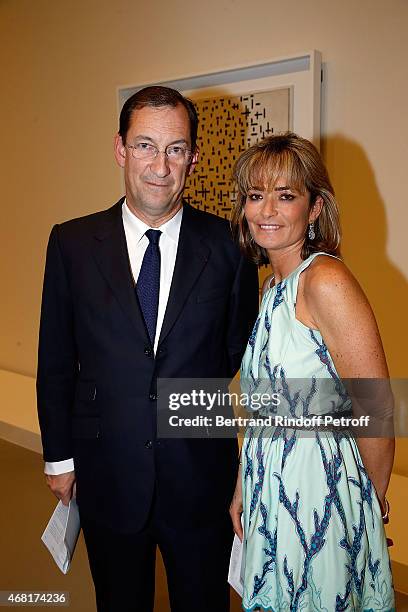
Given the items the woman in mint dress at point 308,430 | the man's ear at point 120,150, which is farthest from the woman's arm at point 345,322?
the man's ear at point 120,150

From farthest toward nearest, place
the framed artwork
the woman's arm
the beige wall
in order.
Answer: the framed artwork → the beige wall → the woman's arm

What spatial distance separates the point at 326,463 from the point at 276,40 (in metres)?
2.11

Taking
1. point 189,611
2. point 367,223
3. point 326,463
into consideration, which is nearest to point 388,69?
point 367,223

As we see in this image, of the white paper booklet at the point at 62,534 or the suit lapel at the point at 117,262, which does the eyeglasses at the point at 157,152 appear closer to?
the suit lapel at the point at 117,262

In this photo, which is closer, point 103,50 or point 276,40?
point 276,40

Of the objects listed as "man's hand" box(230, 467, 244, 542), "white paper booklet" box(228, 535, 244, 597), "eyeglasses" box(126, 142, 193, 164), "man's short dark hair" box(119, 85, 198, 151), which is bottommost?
"white paper booklet" box(228, 535, 244, 597)

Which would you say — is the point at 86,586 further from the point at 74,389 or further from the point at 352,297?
the point at 352,297

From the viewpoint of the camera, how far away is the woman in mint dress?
1329 millimetres

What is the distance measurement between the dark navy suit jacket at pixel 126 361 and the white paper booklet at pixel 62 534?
7 cm

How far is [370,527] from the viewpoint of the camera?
1.41 metres

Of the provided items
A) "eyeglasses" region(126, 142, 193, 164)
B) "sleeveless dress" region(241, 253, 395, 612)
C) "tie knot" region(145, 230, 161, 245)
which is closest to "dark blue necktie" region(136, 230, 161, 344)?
"tie knot" region(145, 230, 161, 245)

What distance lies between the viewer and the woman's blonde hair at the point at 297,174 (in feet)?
4.68

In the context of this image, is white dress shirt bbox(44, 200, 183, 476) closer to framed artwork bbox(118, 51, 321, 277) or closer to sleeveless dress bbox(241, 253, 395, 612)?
sleeveless dress bbox(241, 253, 395, 612)

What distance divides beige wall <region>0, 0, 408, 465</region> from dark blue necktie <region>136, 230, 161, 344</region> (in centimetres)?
127
